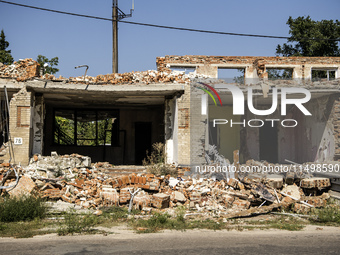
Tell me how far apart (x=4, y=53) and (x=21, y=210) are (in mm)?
21162

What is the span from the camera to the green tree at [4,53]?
25328 millimetres

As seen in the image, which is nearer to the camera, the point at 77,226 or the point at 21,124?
the point at 77,226

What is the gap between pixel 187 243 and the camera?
6.22 metres

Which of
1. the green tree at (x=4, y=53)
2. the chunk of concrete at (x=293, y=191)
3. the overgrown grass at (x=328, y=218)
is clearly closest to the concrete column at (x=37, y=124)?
the chunk of concrete at (x=293, y=191)

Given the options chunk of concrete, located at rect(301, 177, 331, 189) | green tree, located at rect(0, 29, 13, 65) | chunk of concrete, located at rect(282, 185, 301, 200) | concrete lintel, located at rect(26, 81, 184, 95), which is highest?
green tree, located at rect(0, 29, 13, 65)

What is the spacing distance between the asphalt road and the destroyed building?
19.3ft

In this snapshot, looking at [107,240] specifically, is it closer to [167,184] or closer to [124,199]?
[124,199]

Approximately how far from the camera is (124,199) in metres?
9.66

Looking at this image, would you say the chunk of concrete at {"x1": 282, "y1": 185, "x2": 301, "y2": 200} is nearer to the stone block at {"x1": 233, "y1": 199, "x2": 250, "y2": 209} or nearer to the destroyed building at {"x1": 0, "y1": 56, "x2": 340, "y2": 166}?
the stone block at {"x1": 233, "y1": 199, "x2": 250, "y2": 209}

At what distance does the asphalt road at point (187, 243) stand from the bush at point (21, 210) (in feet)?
4.81

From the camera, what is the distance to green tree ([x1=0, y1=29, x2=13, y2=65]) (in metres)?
25.3

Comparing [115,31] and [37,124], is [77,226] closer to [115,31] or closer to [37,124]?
[37,124]

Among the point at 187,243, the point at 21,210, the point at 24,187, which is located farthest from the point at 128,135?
the point at 187,243

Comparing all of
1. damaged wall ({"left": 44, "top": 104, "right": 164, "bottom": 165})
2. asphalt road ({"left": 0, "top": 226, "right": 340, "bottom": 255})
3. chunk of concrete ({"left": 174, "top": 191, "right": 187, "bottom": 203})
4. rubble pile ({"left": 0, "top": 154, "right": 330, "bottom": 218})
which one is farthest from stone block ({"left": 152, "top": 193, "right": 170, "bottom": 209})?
damaged wall ({"left": 44, "top": 104, "right": 164, "bottom": 165})
